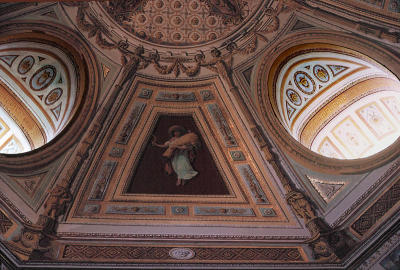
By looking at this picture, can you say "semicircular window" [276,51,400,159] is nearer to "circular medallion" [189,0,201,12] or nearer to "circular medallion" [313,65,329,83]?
"circular medallion" [313,65,329,83]

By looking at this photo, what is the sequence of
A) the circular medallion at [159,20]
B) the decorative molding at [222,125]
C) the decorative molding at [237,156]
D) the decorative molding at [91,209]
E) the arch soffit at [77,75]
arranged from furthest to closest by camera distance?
the circular medallion at [159,20] < the decorative molding at [222,125] < the decorative molding at [237,156] < the decorative molding at [91,209] < the arch soffit at [77,75]

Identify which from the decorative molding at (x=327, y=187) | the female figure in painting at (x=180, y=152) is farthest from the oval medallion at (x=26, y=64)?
the decorative molding at (x=327, y=187)

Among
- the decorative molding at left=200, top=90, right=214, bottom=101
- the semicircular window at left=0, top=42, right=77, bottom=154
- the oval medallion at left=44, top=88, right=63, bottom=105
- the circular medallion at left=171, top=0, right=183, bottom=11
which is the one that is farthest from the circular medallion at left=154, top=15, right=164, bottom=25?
the oval medallion at left=44, top=88, right=63, bottom=105

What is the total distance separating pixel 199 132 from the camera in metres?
10.8

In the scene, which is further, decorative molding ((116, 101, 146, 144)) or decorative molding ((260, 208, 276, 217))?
decorative molding ((116, 101, 146, 144))

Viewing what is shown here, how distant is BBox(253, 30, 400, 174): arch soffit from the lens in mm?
8914

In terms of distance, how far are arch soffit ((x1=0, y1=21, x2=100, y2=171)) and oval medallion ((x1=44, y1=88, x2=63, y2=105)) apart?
635mm

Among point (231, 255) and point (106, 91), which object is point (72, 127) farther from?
point (231, 255)

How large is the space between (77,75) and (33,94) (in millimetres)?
1142

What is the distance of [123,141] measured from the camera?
34.1 ft

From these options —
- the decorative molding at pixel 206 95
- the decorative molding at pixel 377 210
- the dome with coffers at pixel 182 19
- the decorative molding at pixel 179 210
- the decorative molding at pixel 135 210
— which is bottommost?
the decorative molding at pixel 377 210

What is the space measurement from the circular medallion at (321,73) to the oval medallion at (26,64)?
6788mm

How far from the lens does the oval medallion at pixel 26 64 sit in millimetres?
10219

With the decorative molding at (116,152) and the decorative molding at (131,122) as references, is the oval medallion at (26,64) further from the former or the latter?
the decorative molding at (116,152)
